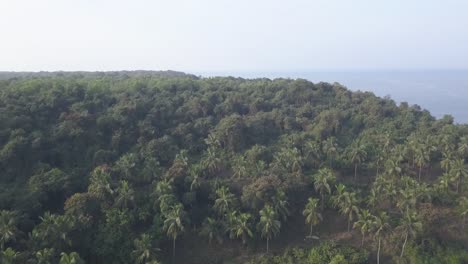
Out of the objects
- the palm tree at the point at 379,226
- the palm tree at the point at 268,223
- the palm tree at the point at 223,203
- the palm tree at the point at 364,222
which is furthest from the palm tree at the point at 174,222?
the palm tree at the point at 379,226

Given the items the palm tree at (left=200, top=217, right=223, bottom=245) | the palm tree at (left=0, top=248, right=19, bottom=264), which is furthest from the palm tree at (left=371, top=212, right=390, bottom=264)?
the palm tree at (left=0, top=248, right=19, bottom=264)

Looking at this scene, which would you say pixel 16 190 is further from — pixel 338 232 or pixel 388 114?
pixel 388 114

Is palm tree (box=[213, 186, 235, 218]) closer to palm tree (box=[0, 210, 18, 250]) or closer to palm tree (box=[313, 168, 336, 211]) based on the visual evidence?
palm tree (box=[313, 168, 336, 211])

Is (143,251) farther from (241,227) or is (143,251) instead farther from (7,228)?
(7,228)

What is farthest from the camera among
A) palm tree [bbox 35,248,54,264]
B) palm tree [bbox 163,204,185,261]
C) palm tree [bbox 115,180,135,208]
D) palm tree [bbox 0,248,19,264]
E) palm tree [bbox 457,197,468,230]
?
palm tree [bbox 457,197,468,230]

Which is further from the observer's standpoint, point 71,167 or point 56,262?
point 71,167

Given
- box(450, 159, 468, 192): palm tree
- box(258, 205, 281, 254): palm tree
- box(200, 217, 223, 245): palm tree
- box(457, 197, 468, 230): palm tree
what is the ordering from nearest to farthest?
box(258, 205, 281, 254): palm tree → box(200, 217, 223, 245): palm tree → box(457, 197, 468, 230): palm tree → box(450, 159, 468, 192): palm tree

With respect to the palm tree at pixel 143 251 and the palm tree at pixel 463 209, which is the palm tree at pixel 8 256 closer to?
the palm tree at pixel 143 251

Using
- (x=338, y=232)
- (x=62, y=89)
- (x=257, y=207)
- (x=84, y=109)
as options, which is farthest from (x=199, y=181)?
(x=62, y=89)
